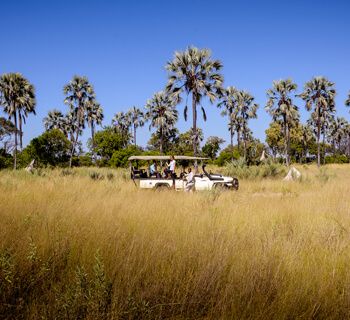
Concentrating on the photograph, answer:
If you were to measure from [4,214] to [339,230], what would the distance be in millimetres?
5369

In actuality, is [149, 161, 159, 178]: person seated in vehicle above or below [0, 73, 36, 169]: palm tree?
below

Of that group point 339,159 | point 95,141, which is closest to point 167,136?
point 95,141

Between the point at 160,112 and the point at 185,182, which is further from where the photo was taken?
the point at 160,112

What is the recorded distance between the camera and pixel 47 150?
42750mm

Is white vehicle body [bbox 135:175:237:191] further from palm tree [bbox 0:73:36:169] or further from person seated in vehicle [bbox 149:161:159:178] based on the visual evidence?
palm tree [bbox 0:73:36:169]

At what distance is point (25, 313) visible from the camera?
2.73 metres

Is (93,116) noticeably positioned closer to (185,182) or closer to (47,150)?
(47,150)

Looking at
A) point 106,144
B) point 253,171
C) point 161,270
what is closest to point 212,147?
point 106,144

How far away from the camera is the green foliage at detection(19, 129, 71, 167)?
136 ft

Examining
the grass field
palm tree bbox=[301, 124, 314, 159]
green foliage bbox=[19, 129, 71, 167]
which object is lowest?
the grass field

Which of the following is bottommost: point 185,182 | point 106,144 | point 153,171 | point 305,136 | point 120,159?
point 185,182

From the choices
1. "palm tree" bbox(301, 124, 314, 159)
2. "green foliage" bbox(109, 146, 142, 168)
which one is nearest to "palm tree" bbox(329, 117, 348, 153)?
"palm tree" bbox(301, 124, 314, 159)

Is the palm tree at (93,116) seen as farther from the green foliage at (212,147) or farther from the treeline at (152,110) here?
the green foliage at (212,147)

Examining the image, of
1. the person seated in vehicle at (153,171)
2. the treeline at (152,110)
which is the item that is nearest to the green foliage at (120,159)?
the treeline at (152,110)
